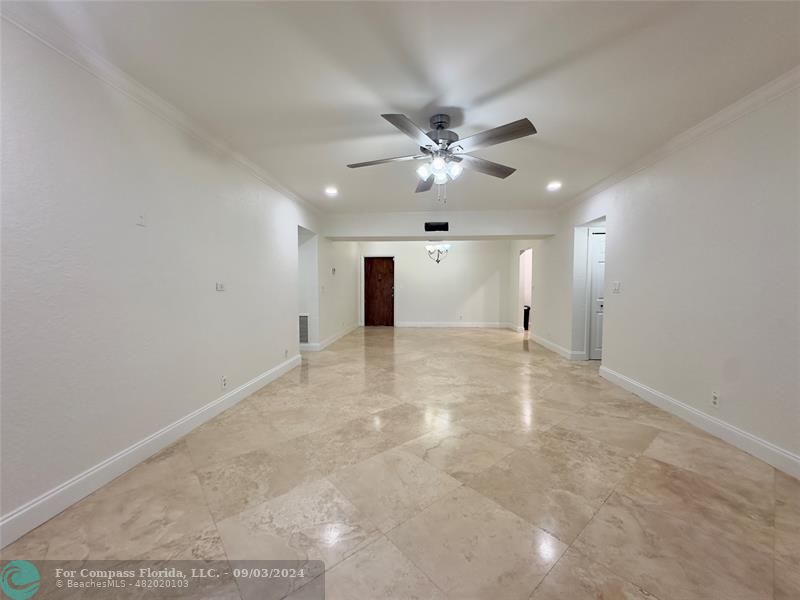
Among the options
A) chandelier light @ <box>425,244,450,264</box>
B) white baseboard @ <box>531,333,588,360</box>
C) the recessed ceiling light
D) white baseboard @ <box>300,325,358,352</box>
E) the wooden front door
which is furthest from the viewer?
the wooden front door

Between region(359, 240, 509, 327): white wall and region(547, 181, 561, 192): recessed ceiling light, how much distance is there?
14.6ft

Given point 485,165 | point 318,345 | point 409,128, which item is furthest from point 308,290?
point 409,128

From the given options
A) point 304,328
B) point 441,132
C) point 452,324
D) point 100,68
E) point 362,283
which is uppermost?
point 100,68

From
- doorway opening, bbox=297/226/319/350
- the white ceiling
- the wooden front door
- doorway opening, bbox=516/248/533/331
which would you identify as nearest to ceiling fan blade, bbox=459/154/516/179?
the white ceiling

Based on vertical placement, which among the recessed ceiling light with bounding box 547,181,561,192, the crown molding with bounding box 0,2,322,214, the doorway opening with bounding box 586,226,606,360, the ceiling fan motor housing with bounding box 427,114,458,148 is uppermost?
the recessed ceiling light with bounding box 547,181,561,192

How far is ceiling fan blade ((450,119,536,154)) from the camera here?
6.36ft

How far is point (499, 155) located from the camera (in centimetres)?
315

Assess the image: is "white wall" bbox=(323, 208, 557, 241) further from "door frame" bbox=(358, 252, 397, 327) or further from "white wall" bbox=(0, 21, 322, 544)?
"door frame" bbox=(358, 252, 397, 327)

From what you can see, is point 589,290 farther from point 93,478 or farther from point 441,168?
point 93,478

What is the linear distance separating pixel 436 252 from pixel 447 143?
21.5 ft

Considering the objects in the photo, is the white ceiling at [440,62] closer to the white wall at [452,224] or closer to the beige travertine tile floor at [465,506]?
the beige travertine tile floor at [465,506]

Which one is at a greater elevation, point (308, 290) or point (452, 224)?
point (452, 224)

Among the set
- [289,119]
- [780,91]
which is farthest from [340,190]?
[780,91]

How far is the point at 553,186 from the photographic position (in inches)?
167
